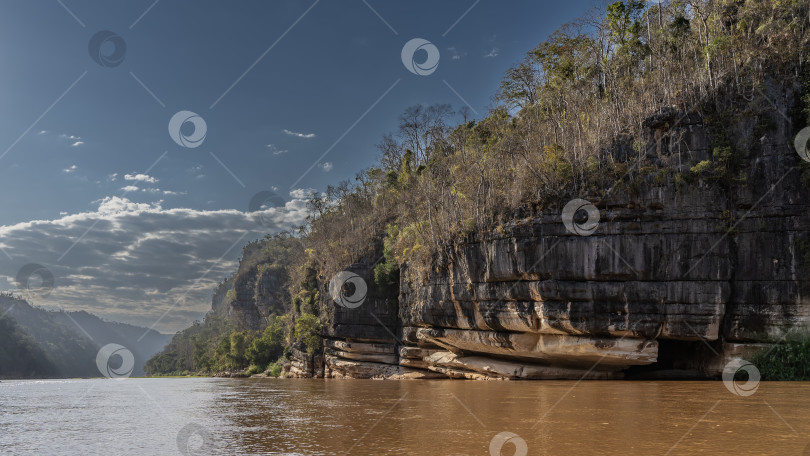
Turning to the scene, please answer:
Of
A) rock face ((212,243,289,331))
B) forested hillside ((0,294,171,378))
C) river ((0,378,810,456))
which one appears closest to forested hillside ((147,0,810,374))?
river ((0,378,810,456))

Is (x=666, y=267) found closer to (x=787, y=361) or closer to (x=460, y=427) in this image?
(x=787, y=361)

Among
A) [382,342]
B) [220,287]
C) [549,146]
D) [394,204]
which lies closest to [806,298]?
[549,146]

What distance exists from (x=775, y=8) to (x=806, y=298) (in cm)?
1455

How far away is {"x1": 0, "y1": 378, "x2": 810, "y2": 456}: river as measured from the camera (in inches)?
314

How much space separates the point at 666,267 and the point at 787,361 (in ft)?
18.4

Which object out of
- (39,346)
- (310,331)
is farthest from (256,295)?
(310,331)

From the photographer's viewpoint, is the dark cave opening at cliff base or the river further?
the dark cave opening at cliff base

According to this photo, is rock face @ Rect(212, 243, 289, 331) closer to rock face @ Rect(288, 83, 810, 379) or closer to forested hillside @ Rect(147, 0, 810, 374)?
forested hillside @ Rect(147, 0, 810, 374)

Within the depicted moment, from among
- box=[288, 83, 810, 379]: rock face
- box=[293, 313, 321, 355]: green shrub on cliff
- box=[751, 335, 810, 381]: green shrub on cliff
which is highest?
box=[288, 83, 810, 379]: rock face

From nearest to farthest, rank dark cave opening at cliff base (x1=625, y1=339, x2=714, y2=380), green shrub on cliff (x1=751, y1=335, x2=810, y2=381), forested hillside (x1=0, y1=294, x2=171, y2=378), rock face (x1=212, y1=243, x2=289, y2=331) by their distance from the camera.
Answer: green shrub on cliff (x1=751, y1=335, x2=810, y2=381) → dark cave opening at cliff base (x1=625, y1=339, x2=714, y2=380) → forested hillside (x1=0, y1=294, x2=171, y2=378) → rock face (x1=212, y1=243, x2=289, y2=331)

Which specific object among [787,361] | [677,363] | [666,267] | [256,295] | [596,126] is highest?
[596,126]

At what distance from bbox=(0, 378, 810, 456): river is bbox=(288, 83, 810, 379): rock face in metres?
5.17

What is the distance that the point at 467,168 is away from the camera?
3566cm

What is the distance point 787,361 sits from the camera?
19.9 m
